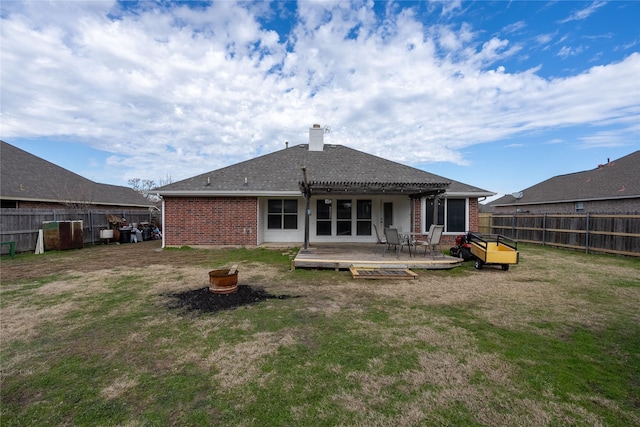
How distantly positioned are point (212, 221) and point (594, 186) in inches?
858

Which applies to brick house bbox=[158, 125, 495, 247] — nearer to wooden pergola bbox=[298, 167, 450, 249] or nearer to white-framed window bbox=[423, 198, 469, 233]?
white-framed window bbox=[423, 198, 469, 233]

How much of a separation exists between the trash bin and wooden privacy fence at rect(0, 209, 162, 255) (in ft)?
2.85

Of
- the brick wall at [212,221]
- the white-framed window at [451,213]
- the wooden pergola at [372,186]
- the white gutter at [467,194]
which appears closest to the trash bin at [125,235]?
the brick wall at [212,221]

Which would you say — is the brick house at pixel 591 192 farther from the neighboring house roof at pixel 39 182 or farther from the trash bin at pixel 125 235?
the neighboring house roof at pixel 39 182

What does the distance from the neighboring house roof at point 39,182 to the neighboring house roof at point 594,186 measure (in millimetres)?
27840

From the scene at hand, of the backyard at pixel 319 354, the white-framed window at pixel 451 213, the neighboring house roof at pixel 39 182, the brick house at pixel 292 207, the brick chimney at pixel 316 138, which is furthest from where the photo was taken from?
the brick chimney at pixel 316 138

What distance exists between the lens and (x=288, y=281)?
657 centimetres

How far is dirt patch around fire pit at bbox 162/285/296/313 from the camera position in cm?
476

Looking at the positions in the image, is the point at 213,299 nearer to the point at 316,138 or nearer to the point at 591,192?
the point at 316,138

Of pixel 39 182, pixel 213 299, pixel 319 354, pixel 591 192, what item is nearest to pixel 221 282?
pixel 213 299

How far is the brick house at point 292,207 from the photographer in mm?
12086

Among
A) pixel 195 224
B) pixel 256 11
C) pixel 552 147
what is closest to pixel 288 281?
pixel 195 224

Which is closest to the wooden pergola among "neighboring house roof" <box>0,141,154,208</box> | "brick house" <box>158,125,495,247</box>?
"brick house" <box>158,125,495,247</box>

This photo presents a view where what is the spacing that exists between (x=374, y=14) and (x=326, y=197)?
7.06 metres
